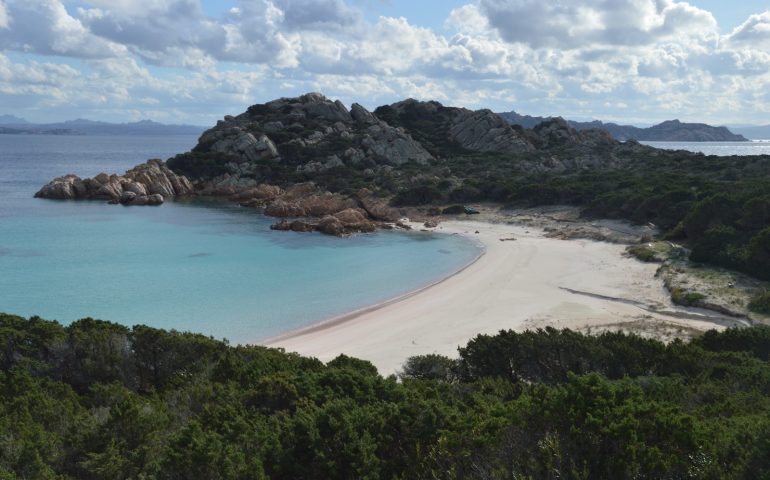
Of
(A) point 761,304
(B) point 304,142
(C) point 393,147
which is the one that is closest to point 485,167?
(C) point 393,147

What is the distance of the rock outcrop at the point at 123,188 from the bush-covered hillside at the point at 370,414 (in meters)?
45.0

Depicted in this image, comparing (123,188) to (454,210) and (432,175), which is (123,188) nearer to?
(432,175)

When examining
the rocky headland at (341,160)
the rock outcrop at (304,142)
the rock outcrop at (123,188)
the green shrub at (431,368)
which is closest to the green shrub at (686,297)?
the green shrub at (431,368)

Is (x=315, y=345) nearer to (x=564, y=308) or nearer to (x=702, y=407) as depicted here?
(x=564, y=308)

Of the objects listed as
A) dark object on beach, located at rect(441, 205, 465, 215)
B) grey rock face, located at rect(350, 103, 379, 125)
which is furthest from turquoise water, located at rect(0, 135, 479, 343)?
grey rock face, located at rect(350, 103, 379, 125)

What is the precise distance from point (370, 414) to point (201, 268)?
76.5 ft

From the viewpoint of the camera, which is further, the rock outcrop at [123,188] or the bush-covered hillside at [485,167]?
the rock outcrop at [123,188]

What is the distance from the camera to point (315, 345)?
751 inches

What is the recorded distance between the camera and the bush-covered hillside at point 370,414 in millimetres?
7012

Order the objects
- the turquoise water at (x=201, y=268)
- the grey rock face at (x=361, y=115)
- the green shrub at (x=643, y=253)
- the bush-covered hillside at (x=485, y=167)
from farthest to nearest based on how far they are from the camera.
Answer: the grey rock face at (x=361, y=115)
the bush-covered hillside at (x=485, y=167)
the green shrub at (x=643, y=253)
the turquoise water at (x=201, y=268)

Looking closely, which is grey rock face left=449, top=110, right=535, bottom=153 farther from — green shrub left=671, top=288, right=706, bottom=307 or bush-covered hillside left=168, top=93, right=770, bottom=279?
green shrub left=671, top=288, right=706, bottom=307

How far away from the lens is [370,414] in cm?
875

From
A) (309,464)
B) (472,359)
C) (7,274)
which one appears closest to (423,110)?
(7,274)

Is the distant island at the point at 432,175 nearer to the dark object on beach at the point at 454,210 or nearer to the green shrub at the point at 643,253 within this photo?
the dark object on beach at the point at 454,210
